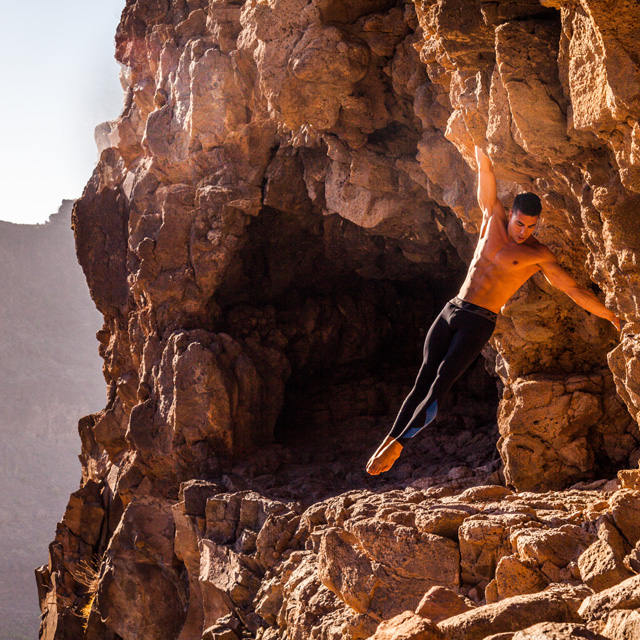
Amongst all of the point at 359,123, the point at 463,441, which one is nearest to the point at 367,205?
the point at 359,123

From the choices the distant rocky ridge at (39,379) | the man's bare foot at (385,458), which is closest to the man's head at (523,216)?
the man's bare foot at (385,458)

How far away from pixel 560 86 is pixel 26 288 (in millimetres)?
33709

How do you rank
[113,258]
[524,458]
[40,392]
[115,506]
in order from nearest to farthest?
1. [524,458]
2. [115,506]
3. [113,258]
4. [40,392]

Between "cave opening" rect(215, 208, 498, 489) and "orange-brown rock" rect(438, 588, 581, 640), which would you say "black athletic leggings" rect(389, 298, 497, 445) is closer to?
"orange-brown rock" rect(438, 588, 581, 640)

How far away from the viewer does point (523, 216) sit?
4.12 m

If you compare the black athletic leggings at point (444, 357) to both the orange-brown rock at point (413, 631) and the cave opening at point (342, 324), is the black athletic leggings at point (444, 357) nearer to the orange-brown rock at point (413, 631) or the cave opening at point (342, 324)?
the orange-brown rock at point (413, 631)

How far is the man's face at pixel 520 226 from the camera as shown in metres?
4.12

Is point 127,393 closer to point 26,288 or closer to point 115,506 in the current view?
point 115,506

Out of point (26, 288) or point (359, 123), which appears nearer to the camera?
point (359, 123)

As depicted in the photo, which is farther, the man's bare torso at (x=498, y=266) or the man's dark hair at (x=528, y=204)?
the man's bare torso at (x=498, y=266)

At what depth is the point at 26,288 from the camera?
33.7 m

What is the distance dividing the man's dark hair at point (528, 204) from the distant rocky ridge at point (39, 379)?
Answer: 27.3 m

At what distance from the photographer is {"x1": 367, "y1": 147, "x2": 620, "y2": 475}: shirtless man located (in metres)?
4.19

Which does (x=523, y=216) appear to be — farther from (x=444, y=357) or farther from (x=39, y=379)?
(x=39, y=379)
